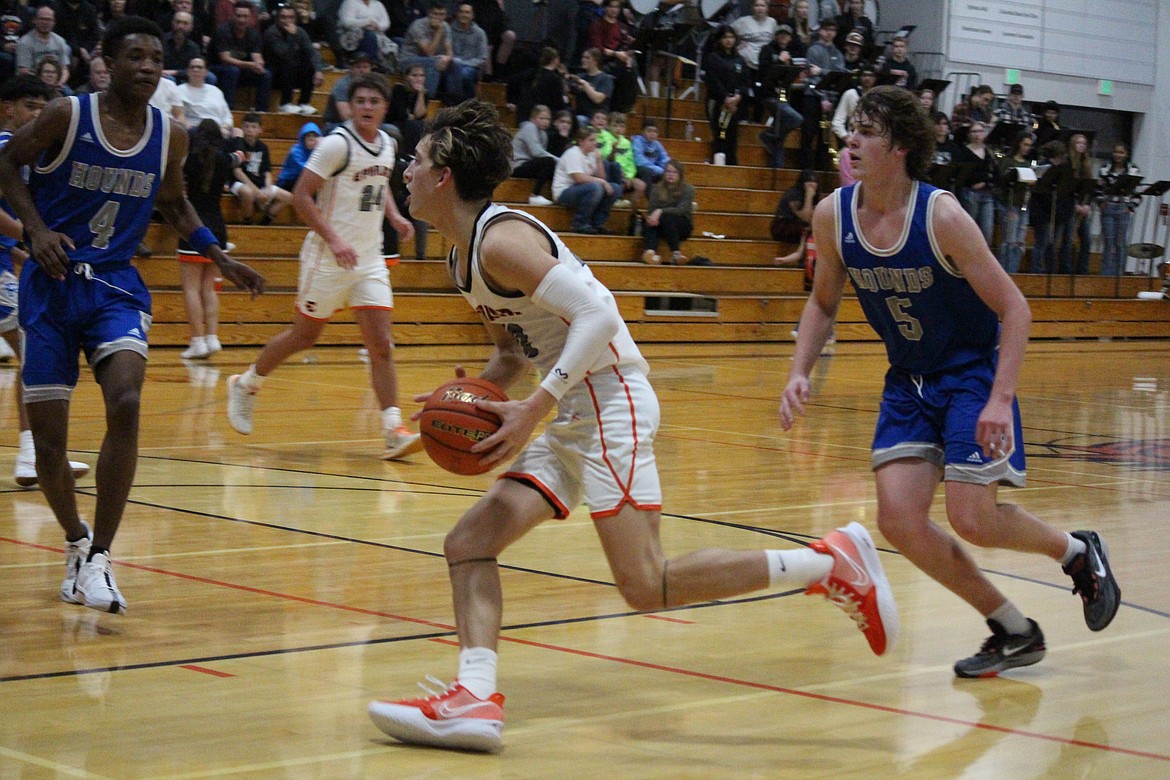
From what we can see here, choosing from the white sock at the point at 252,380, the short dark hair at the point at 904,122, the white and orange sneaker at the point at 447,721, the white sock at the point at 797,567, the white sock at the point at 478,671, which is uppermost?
the short dark hair at the point at 904,122

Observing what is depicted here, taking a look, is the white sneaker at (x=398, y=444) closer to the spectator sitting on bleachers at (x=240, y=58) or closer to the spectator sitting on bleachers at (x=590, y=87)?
the spectator sitting on bleachers at (x=240, y=58)

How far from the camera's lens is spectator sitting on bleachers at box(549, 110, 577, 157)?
15.4m

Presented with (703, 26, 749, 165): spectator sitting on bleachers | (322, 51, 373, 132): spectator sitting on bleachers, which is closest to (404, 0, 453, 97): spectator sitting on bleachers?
(322, 51, 373, 132): spectator sitting on bleachers

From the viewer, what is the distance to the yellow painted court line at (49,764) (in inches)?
110

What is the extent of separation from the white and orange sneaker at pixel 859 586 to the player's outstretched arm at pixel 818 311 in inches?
17.5

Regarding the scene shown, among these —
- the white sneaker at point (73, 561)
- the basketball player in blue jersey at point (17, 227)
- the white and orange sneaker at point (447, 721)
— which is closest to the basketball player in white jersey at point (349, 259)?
the basketball player in blue jersey at point (17, 227)

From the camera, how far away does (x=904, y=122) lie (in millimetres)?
3797

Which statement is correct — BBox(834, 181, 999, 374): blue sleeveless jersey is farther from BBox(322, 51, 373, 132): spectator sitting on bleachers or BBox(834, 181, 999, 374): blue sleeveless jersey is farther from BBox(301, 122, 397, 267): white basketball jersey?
BBox(322, 51, 373, 132): spectator sitting on bleachers

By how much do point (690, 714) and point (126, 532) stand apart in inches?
104

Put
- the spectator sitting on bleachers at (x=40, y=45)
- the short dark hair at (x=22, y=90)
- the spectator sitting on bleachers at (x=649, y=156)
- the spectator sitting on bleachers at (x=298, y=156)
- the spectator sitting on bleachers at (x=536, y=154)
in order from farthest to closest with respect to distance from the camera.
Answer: the spectator sitting on bleachers at (x=649, y=156), the spectator sitting on bleachers at (x=536, y=154), the spectator sitting on bleachers at (x=298, y=156), the spectator sitting on bleachers at (x=40, y=45), the short dark hair at (x=22, y=90)

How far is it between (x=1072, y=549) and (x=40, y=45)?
10.8 m

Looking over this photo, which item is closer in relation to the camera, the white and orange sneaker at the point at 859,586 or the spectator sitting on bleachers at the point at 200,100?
the white and orange sneaker at the point at 859,586

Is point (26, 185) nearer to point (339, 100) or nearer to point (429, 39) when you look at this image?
point (339, 100)

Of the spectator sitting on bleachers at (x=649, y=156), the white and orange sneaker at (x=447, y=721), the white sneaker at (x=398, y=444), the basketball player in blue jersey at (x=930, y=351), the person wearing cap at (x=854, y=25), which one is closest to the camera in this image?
the white and orange sneaker at (x=447, y=721)
